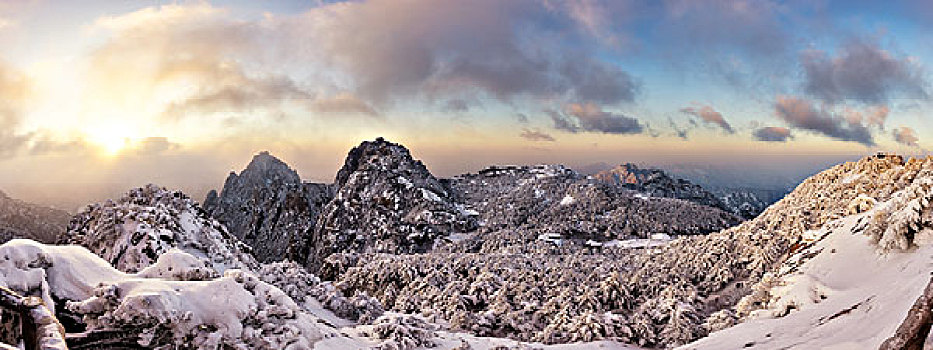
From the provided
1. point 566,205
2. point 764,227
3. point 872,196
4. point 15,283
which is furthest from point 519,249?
point 15,283

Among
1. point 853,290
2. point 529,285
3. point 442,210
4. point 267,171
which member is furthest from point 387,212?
point 267,171

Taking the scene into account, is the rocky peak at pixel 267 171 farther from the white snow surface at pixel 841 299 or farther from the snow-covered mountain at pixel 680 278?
the white snow surface at pixel 841 299

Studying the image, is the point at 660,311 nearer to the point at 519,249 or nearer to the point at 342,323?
the point at 342,323

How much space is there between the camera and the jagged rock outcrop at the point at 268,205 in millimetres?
109131

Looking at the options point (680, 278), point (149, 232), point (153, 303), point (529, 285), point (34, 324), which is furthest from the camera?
point (529, 285)

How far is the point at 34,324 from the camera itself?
17.3 feet

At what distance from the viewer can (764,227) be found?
29.5m

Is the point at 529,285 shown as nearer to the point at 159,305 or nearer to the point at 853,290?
the point at 853,290

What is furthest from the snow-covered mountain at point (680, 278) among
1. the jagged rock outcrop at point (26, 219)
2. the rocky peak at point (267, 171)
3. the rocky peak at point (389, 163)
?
the rocky peak at point (267, 171)

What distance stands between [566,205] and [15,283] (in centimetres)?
7200

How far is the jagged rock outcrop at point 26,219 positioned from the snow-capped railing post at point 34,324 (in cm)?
6670

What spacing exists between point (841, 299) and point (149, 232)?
2668cm

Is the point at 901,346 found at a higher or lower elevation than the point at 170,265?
higher

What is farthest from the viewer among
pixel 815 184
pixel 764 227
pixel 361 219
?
pixel 361 219
